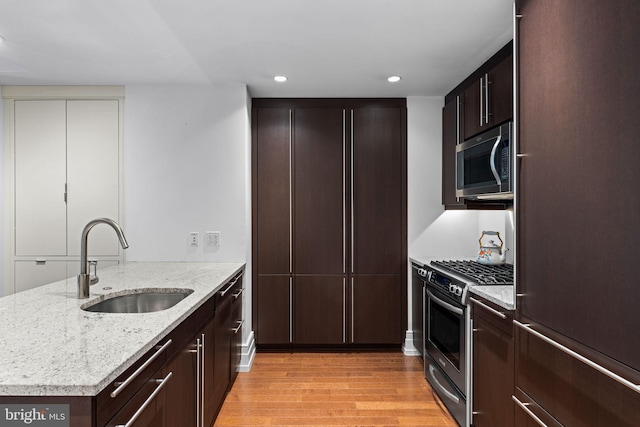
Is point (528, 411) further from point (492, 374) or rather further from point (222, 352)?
point (222, 352)

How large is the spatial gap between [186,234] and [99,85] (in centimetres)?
144

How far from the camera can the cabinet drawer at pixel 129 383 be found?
3.38 feet

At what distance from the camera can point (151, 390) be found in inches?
52.7

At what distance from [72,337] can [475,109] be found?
2694 millimetres

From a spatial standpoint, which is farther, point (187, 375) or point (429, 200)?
point (429, 200)

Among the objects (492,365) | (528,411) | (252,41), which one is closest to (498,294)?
(492,365)

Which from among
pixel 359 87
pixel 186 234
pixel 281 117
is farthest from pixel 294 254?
pixel 359 87

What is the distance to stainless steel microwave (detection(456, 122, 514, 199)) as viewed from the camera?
7.19 ft

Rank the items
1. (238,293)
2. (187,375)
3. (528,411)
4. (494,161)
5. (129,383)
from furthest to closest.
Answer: (238,293) < (494,161) < (187,375) < (528,411) < (129,383)

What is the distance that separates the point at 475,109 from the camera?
8.97 ft

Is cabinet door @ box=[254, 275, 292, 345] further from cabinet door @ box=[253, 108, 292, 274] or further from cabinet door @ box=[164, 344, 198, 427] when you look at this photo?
cabinet door @ box=[164, 344, 198, 427]

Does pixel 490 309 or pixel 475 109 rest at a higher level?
pixel 475 109

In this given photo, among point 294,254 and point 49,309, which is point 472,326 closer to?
point 294,254

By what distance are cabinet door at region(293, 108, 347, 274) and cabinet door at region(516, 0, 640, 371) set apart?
198 centimetres
